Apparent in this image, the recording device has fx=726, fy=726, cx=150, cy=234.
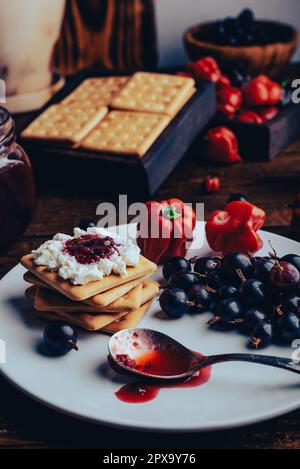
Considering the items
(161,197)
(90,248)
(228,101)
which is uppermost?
(90,248)

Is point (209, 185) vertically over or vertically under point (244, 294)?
under

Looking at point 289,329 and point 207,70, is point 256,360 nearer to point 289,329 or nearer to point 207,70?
point 289,329

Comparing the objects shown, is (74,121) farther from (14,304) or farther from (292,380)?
(292,380)

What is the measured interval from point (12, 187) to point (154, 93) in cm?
63

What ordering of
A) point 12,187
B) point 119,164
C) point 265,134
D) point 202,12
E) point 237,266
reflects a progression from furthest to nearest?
point 202,12, point 265,134, point 119,164, point 12,187, point 237,266

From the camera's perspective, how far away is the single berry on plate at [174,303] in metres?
1.28

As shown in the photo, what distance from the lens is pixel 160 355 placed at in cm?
120

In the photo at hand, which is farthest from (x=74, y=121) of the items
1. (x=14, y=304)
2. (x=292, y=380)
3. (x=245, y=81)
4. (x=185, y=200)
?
(x=292, y=380)

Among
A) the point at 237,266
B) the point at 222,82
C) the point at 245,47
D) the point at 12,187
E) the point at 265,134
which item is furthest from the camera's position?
the point at 245,47

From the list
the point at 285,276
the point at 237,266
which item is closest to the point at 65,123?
the point at 237,266

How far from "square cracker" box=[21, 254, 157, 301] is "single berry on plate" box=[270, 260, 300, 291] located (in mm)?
219

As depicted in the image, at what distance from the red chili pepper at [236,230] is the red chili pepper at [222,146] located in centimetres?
48

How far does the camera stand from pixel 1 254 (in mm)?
1635
